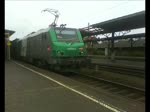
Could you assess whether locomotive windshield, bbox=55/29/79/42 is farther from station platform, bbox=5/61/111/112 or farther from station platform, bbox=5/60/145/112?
station platform, bbox=5/60/145/112

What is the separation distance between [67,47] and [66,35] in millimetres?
1154

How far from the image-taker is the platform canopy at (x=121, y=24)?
20.4 metres

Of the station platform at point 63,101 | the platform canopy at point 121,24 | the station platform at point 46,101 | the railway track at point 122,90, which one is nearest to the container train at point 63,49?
the railway track at point 122,90

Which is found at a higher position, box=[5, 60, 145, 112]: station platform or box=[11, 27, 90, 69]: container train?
box=[11, 27, 90, 69]: container train

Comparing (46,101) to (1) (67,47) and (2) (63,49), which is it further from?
(1) (67,47)

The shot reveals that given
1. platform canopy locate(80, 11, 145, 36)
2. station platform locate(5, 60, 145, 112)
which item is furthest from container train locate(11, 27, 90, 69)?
platform canopy locate(80, 11, 145, 36)

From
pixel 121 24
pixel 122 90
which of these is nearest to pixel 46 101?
pixel 122 90

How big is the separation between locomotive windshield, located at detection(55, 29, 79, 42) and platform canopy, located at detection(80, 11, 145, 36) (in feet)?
19.3

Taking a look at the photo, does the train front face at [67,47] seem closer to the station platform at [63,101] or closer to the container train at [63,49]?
the container train at [63,49]

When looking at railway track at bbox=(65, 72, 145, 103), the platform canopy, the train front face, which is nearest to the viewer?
railway track at bbox=(65, 72, 145, 103)

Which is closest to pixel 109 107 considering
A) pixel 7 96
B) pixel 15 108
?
pixel 15 108

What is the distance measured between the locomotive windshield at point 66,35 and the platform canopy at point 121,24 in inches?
232

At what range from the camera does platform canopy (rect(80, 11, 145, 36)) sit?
20392 millimetres
